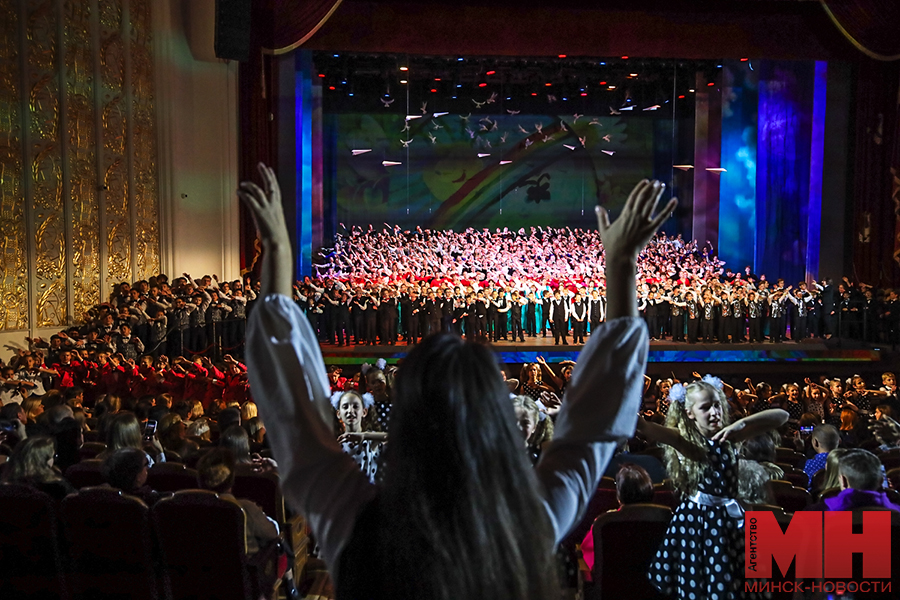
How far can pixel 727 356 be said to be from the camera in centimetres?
1260

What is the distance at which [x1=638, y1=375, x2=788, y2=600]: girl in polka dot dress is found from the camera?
2.59 metres

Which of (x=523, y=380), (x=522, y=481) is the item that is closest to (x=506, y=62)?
(x=523, y=380)

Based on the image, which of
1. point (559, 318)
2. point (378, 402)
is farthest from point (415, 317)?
point (378, 402)

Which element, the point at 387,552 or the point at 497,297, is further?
the point at 497,297

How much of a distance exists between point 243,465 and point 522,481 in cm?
331

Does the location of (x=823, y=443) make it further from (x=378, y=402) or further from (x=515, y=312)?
(x=515, y=312)

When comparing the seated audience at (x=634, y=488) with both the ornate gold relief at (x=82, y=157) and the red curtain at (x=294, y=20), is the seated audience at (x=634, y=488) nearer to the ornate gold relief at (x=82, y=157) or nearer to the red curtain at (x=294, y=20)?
the ornate gold relief at (x=82, y=157)

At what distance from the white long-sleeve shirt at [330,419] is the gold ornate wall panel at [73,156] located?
10157 mm

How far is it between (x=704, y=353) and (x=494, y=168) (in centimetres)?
1172

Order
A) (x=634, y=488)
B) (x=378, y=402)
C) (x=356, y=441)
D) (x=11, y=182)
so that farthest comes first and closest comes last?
(x=11, y=182), (x=378, y=402), (x=356, y=441), (x=634, y=488)

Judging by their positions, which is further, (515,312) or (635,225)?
(515,312)

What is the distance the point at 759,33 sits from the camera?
13836 mm

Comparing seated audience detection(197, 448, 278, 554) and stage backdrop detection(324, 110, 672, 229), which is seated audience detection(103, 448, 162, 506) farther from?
stage backdrop detection(324, 110, 672, 229)

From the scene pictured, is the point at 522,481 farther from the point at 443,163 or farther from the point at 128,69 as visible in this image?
the point at 443,163
